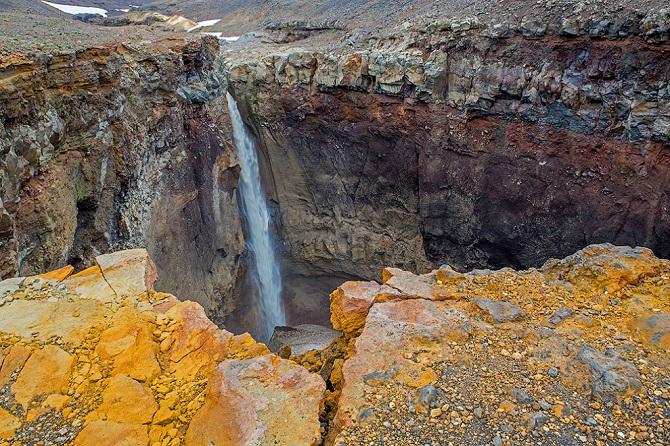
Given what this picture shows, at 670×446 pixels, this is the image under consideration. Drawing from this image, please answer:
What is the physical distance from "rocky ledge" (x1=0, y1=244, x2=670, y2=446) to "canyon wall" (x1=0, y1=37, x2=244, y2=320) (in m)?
2.00

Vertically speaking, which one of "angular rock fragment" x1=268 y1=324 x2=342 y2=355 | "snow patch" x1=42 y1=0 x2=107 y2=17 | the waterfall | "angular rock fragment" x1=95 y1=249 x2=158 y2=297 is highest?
"snow patch" x1=42 y1=0 x2=107 y2=17

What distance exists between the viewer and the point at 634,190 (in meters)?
13.0

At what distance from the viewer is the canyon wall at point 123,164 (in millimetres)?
8328

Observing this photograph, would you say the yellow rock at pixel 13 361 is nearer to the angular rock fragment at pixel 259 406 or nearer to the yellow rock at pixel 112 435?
the yellow rock at pixel 112 435

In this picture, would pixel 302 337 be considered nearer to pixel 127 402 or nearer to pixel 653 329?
pixel 127 402

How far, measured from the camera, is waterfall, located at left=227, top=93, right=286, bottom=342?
60.0 feet

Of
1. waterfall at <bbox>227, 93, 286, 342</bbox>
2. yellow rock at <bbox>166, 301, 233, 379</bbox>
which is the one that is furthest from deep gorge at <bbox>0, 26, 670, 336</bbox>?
→ yellow rock at <bbox>166, 301, 233, 379</bbox>

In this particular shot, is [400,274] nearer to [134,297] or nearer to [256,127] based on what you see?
[134,297]

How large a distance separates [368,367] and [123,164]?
810cm

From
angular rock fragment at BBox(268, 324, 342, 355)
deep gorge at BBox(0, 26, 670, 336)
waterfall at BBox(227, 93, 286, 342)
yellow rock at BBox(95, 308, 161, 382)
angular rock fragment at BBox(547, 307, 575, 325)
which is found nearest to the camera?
yellow rock at BBox(95, 308, 161, 382)

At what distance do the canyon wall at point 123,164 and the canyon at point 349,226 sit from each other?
0.06m

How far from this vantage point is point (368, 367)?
5.65 meters

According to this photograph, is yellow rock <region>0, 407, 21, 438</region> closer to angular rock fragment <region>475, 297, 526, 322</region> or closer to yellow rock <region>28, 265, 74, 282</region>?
yellow rock <region>28, 265, 74, 282</region>

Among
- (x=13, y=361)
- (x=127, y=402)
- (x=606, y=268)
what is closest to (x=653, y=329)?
(x=606, y=268)
